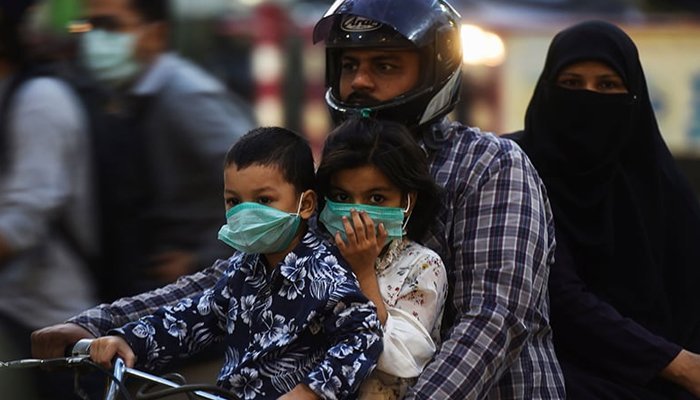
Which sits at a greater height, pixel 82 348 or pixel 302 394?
pixel 302 394

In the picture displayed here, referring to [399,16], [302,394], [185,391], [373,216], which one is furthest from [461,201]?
[185,391]

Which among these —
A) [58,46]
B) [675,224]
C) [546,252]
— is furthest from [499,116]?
[546,252]

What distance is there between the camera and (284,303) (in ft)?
9.18

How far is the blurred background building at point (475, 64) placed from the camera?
10.9 metres

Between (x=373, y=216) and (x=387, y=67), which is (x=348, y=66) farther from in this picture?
(x=373, y=216)

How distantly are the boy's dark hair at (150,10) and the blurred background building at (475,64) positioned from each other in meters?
5.91

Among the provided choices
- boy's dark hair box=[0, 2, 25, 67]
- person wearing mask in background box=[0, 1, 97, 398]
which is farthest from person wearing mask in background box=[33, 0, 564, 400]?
boy's dark hair box=[0, 2, 25, 67]

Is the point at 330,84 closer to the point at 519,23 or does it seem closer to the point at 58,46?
the point at 58,46

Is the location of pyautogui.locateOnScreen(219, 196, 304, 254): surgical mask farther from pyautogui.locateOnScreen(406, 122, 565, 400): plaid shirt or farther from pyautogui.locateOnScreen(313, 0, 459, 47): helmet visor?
pyautogui.locateOnScreen(313, 0, 459, 47): helmet visor

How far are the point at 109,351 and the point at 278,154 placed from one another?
→ 52 cm

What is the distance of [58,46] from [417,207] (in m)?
2.38

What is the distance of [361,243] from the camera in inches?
110

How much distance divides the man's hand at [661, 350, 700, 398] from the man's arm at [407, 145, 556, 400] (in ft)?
1.65

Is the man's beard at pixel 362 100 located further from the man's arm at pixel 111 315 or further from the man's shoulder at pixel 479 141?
the man's arm at pixel 111 315
